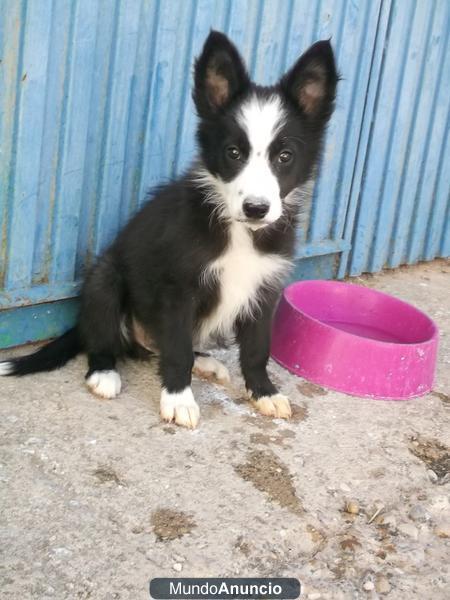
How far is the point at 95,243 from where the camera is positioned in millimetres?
3693

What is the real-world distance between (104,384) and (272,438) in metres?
0.72

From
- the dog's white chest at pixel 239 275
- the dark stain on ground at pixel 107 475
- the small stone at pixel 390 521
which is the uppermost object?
the dog's white chest at pixel 239 275

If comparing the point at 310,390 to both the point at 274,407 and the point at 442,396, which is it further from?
the point at 442,396

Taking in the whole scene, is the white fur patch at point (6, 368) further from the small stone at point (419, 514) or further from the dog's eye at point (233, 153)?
the small stone at point (419, 514)

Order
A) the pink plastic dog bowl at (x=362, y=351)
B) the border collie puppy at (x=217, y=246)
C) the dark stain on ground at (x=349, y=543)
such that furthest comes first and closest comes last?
the pink plastic dog bowl at (x=362, y=351), the border collie puppy at (x=217, y=246), the dark stain on ground at (x=349, y=543)

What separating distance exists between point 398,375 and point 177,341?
3.54 feet

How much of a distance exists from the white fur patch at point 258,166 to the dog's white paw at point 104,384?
32.6 inches

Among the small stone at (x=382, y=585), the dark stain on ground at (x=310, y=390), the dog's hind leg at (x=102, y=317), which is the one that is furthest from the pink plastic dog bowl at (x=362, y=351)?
the small stone at (x=382, y=585)

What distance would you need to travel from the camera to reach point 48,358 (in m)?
3.38

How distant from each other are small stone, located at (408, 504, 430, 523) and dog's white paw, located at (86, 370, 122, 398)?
4.11 ft

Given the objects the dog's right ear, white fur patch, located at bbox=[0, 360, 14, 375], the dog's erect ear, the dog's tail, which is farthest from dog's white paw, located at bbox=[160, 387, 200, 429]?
the dog's erect ear

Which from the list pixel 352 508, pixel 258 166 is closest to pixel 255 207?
pixel 258 166

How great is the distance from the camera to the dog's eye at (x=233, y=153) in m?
3.03

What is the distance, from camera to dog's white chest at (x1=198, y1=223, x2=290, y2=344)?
3.26m
